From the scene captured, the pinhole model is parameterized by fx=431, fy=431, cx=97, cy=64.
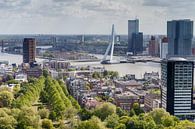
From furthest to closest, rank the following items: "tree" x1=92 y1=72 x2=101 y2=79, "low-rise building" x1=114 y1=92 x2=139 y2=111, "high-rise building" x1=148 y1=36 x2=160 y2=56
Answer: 1. "high-rise building" x1=148 y1=36 x2=160 y2=56
2. "tree" x1=92 y1=72 x2=101 y2=79
3. "low-rise building" x1=114 y1=92 x2=139 y2=111

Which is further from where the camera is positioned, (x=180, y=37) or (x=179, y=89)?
(x=180, y=37)

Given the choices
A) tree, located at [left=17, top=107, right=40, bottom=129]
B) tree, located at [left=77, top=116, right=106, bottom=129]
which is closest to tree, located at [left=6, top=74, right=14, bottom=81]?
tree, located at [left=17, top=107, right=40, bottom=129]

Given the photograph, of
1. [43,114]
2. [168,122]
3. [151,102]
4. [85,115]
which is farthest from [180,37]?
[168,122]

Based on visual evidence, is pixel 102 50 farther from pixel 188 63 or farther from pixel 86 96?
pixel 188 63

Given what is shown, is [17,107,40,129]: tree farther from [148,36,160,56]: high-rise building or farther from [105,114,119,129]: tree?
[148,36,160,56]: high-rise building

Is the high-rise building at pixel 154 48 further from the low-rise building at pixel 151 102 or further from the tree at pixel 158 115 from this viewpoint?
the tree at pixel 158 115

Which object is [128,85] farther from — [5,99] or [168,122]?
[168,122]
